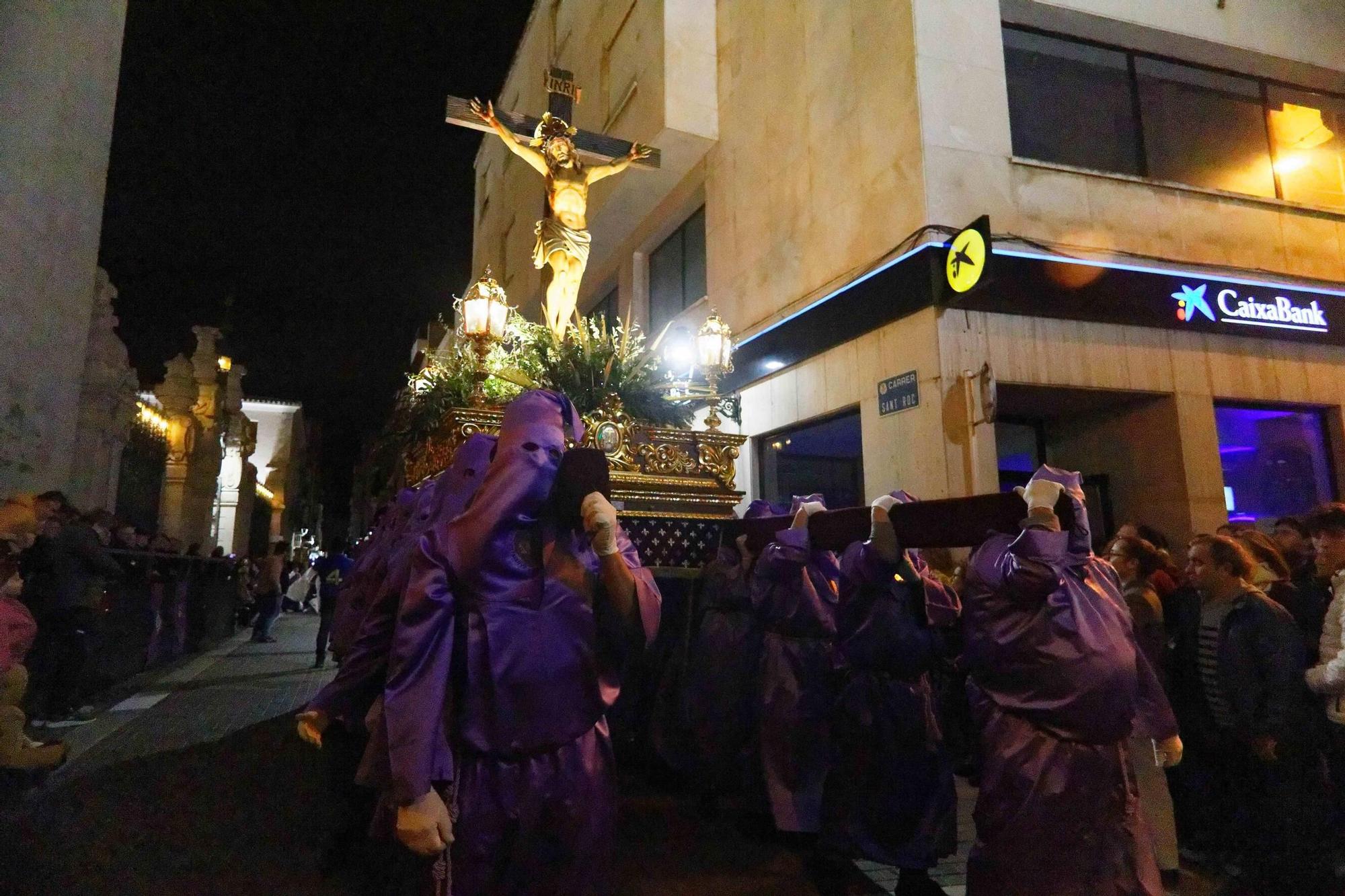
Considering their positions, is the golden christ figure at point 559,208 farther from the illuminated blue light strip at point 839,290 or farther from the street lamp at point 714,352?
the illuminated blue light strip at point 839,290

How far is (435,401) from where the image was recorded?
18.8 ft

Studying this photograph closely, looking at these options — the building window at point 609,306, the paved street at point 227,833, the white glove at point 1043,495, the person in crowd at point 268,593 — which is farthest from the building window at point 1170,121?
the person in crowd at point 268,593

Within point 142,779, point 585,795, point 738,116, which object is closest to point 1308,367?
point 738,116

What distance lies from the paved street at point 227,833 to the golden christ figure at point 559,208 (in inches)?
159

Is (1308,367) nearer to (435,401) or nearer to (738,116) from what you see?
(738,116)

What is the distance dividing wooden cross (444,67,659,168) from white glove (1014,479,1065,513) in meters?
5.89

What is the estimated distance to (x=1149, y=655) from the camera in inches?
160

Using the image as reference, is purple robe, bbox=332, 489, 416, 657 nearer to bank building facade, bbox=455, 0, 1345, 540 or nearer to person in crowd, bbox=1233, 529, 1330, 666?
person in crowd, bbox=1233, 529, 1330, 666

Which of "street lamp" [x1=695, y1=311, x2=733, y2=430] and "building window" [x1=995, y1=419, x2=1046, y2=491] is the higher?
"street lamp" [x1=695, y1=311, x2=733, y2=430]

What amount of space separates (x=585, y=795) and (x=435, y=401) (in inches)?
163

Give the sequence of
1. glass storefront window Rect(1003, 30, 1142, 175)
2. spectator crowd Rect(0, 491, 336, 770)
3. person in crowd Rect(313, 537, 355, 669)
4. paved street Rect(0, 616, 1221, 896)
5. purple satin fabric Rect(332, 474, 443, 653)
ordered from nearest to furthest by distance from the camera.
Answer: purple satin fabric Rect(332, 474, 443, 653) < paved street Rect(0, 616, 1221, 896) < spectator crowd Rect(0, 491, 336, 770) < glass storefront window Rect(1003, 30, 1142, 175) < person in crowd Rect(313, 537, 355, 669)

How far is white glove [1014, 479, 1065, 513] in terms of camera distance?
2.82 m

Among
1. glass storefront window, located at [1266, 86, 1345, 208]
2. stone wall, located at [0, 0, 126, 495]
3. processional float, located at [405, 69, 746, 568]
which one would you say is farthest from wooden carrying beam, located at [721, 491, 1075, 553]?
glass storefront window, located at [1266, 86, 1345, 208]

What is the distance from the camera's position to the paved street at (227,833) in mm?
3479
